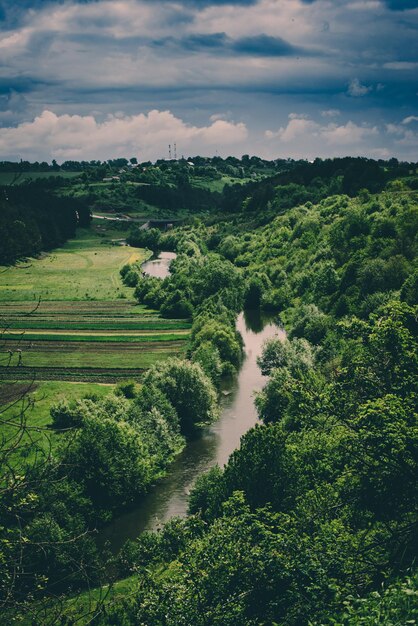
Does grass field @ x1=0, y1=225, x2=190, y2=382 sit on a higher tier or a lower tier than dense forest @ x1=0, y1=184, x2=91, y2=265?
lower

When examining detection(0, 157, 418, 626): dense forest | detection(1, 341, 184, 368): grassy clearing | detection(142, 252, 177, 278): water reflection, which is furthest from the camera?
detection(142, 252, 177, 278): water reflection

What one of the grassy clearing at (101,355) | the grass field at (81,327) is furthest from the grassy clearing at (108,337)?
the grassy clearing at (101,355)

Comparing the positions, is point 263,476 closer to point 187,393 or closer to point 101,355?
point 187,393

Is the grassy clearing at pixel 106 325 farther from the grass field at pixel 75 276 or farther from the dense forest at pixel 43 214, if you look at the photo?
the dense forest at pixel 43 214

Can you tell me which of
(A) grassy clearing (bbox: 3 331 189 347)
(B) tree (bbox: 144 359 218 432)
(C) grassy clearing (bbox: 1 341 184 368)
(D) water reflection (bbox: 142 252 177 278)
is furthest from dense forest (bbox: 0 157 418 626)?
(D) water reflection (bbox: 142 252 177 278)

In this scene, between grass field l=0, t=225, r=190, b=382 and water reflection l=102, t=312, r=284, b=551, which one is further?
grass field l=0, t=225, r=190, b=382

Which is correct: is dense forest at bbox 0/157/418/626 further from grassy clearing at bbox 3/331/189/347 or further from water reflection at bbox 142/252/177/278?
water reflection at bbox 142/252/177/278

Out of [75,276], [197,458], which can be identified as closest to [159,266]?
[75,276]
